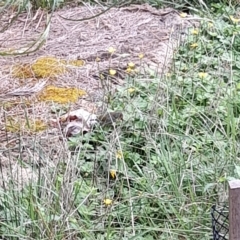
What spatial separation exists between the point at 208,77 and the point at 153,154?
31.8 inches

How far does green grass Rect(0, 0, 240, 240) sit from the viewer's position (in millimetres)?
2221

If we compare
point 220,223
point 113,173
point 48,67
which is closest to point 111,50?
point 48,67

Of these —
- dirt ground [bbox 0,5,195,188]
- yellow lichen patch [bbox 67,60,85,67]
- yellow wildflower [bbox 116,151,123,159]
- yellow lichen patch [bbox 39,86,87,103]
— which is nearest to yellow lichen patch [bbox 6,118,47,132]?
dirt ground [bbox 0,5,195,188]

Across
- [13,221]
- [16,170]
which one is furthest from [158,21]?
[13,221]

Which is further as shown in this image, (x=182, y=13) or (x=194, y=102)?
(x=182, y=13)

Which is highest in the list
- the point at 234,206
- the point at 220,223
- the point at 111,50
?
the point at 234,206

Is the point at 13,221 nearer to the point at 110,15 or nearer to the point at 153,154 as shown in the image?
the point at 153,154

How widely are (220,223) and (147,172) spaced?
1.40 feet

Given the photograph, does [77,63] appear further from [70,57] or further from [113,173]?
[113,173]

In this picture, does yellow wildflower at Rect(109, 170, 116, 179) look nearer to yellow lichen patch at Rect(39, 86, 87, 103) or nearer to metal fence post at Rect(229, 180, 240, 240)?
yellow lichen patch at Rect(39, 86, 87, 103)

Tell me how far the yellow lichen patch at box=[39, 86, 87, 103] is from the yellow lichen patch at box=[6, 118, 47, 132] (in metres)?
0.25

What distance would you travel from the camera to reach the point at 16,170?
2.47m

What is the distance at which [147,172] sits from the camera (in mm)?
2518

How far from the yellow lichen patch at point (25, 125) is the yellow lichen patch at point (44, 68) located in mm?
545
